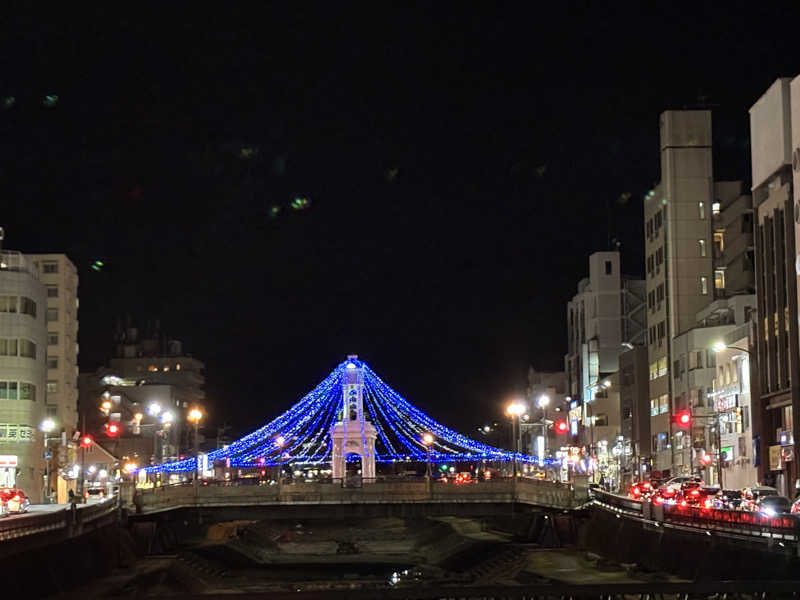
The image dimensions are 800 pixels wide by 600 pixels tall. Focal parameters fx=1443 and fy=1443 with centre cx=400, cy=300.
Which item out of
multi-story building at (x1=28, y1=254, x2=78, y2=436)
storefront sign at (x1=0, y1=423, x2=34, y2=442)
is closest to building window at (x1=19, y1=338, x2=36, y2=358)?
storefront sign at (x1=0, y1=423, x2=34, y2=442)

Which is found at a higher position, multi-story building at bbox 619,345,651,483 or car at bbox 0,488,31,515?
multi-story building at bbox 619,345,651,483

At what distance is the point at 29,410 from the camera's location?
113m

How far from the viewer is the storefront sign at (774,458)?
10331 centimetres

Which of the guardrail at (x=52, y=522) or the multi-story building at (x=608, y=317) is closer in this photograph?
the guardrail at (x=52, y=522)

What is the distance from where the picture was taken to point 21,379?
368 feet

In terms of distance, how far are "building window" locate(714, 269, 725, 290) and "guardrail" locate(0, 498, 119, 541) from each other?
75941mm

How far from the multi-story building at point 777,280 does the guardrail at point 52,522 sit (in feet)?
160

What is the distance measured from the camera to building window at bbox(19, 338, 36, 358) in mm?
112562

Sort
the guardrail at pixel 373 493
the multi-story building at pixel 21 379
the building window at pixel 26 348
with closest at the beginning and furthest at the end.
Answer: the guardrail at pixel 373 493
the multi-story building at pixel 21 379
the building window at pixel 26 348

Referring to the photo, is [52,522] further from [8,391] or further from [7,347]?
[7,347]

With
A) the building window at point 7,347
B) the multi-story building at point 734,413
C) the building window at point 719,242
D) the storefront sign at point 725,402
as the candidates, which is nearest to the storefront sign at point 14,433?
the building window at point 7,347

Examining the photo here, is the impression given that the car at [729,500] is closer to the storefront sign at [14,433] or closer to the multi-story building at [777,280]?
the multi-story building at [777,280]

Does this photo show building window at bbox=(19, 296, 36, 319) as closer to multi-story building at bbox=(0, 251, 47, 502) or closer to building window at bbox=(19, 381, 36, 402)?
multi-story building at bbox=(0, 251, 47, 502)

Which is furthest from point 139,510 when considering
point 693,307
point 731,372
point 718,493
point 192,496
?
point 693,307
